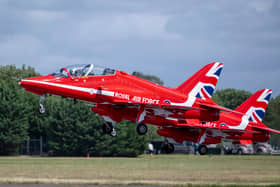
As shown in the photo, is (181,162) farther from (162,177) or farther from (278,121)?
(162,177)

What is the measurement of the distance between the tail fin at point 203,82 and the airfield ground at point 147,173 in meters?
8.32

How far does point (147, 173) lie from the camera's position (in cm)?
7188

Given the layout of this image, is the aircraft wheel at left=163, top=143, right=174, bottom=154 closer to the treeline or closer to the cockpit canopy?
the cockpit canopy

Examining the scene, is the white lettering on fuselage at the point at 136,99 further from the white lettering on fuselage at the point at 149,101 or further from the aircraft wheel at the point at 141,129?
the aircraft wheel at the point at 141,129

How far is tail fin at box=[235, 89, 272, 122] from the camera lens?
72.2m

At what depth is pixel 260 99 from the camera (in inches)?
2901

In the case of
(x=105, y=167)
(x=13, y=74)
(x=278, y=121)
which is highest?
(x=13, y=74)

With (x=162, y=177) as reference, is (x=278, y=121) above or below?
above

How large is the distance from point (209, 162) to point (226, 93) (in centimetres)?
9431

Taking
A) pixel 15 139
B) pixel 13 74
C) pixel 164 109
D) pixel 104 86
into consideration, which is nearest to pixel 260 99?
pixel 164 109

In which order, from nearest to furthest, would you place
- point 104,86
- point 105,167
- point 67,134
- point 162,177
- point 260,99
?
1. point 104,86
2. point 162,177
3. point 260,99
4. point 105,167
5. point 67,134

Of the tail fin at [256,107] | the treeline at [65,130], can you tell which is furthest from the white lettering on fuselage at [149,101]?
the treeline at [65,130]

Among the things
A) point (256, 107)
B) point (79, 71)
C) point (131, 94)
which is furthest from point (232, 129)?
point (79, 71)

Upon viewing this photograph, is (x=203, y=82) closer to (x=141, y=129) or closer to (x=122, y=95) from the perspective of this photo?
(x=122, y=95)
